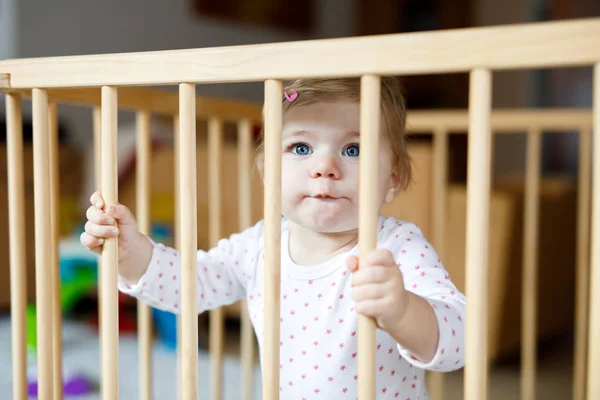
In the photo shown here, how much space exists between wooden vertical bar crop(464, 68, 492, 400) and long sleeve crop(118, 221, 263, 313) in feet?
1.42

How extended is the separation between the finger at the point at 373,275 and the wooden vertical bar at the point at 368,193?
Answer: 1 centimetres

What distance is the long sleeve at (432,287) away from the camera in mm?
642

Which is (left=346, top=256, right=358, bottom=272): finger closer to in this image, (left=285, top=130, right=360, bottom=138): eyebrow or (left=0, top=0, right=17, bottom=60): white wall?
(left=285, top=130, right=360, bottom=138): eyebrow

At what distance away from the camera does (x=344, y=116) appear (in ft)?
2.58

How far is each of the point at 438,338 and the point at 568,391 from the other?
4.51ft

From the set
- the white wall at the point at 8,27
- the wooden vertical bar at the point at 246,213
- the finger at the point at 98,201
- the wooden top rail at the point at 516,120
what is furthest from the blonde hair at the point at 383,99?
the white wall at the point at 8,27

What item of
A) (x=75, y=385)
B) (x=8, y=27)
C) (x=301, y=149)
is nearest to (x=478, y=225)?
(x=301, y=149)

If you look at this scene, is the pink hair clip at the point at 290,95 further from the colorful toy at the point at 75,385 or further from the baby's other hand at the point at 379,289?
the colorful toy at the point at 75,385

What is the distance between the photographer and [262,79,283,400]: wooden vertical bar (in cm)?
63

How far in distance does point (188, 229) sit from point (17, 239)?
29 cm

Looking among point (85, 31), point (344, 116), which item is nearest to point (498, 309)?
point (344, 116)

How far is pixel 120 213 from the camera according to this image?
78 centimetres

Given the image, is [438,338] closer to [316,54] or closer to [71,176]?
[316,54]

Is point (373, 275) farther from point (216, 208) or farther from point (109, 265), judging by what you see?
point (216, 208)
